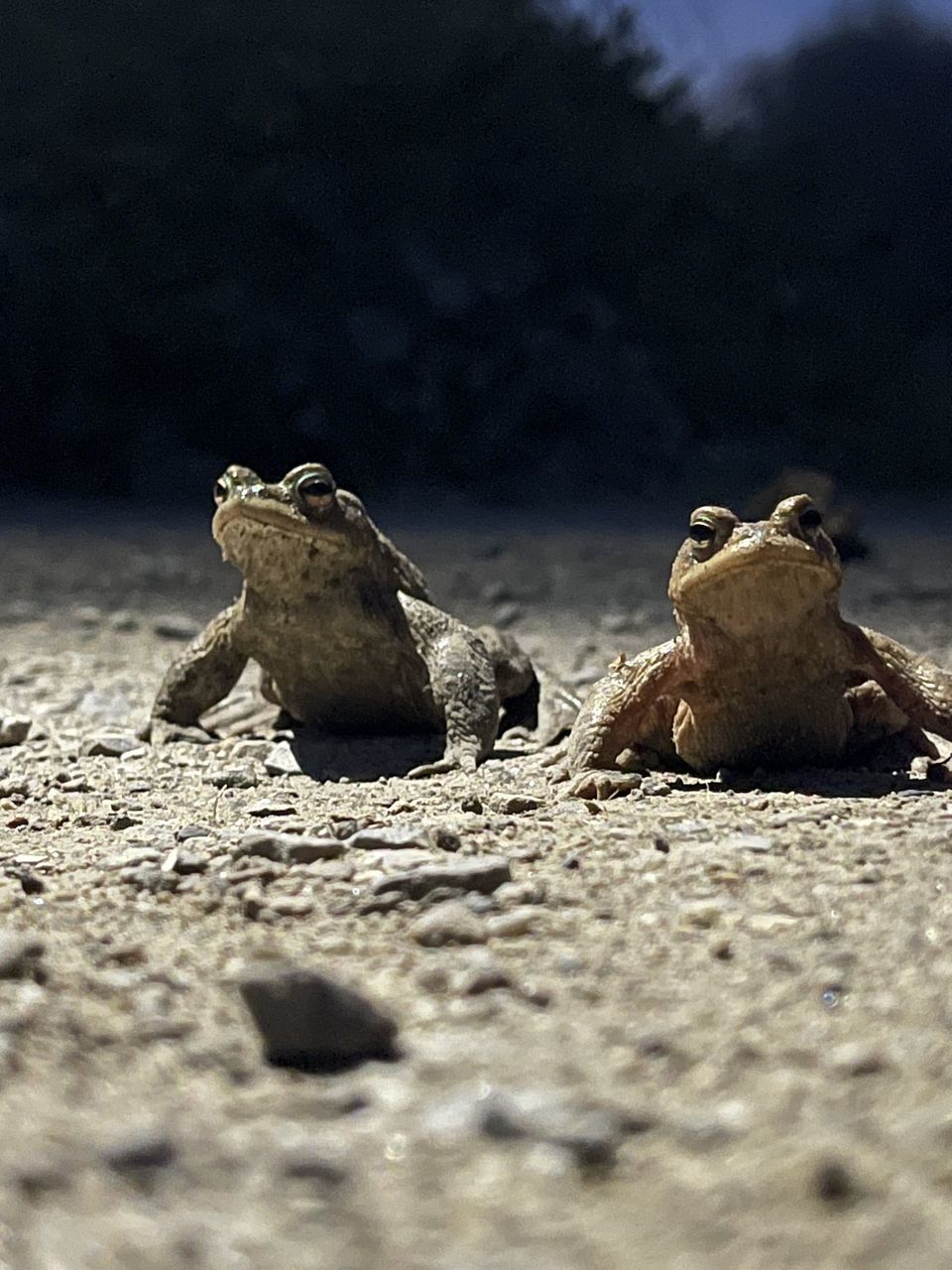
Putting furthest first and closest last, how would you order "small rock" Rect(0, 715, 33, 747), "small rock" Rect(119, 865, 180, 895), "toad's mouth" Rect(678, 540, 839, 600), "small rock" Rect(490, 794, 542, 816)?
"small rock" Rect(0, 715, 33, 747)
"toad's mouth" Rect(678, 540, 839, 600)
"small rock" Rect(490, 794, 542, 816)
"small rock" Rect(119, 865, 180, 895)

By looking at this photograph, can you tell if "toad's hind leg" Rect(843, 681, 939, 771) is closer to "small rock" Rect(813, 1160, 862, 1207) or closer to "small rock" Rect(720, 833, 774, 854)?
"small rock" Rect(720, 833, 774, 854)

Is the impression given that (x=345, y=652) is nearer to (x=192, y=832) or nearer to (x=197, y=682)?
(x=197, y=682)

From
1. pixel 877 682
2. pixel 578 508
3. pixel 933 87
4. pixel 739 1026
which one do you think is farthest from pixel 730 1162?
pixel 933 87

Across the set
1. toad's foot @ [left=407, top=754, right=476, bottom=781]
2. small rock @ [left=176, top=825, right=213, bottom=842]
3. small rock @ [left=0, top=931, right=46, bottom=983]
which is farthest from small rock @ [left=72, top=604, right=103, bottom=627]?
small rock @ [left=0, top=931, right=46, bottom=983]

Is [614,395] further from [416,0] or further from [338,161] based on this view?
Answer: [416,0]

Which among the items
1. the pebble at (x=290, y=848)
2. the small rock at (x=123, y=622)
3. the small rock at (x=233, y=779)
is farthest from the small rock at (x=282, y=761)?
the small rock at (x=123, y=622)
